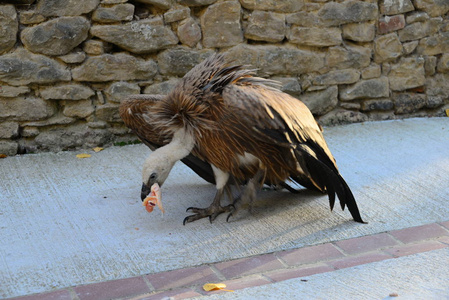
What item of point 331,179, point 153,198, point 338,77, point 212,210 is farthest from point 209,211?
point 338,77

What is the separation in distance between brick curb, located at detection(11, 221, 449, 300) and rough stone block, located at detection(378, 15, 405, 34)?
7.85ft

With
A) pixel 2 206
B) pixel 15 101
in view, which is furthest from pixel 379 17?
pixel 2 206

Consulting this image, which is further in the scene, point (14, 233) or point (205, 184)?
point (205, 184)

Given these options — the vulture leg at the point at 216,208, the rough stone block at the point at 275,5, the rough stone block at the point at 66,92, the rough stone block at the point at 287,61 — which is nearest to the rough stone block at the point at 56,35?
the rough stone block at the point at 66,92

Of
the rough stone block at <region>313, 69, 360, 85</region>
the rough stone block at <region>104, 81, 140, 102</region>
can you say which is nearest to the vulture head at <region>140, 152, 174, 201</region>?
the rough stone block at <region>104, 81, 140, 102</region>

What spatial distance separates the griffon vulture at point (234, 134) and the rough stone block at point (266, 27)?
4.78 ft

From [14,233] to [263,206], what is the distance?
1537 mm

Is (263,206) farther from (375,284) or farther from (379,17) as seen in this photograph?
(379,17)

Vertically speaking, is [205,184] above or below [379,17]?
below

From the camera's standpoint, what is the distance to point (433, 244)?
10.5 ft

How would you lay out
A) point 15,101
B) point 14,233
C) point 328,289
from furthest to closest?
1. point 15,101
2. point 14,233
3. point 328,289

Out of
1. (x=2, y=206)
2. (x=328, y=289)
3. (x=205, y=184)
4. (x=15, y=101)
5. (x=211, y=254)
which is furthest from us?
(x=15, y=101)

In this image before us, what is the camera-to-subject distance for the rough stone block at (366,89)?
5.29 meters

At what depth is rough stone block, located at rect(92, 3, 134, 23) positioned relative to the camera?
4.47 metres
